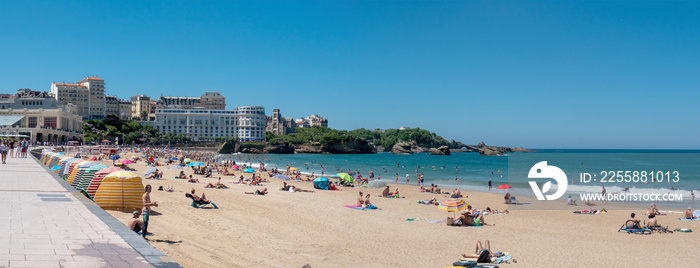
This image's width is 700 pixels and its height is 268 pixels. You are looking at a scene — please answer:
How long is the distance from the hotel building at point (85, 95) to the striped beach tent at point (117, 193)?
14351 centimetres

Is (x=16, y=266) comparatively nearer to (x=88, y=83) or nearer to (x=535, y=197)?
(x=535, y=197)

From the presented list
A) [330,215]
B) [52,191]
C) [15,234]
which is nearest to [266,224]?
[330,215]

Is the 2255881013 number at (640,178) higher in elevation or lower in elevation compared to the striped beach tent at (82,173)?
lower

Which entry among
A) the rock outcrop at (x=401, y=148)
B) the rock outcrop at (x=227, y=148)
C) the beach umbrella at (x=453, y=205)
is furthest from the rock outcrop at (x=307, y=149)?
the beach umbrella at (x=453, y=205)

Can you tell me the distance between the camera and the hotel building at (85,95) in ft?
454

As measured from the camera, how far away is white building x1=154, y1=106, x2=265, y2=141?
149125 millimetres

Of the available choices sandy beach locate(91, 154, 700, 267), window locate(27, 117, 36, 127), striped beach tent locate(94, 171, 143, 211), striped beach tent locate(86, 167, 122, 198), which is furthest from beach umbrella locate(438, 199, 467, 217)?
window locate(27, 117, 36, 127)

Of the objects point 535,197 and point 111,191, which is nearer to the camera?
point 111,191

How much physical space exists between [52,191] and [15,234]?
6.14m

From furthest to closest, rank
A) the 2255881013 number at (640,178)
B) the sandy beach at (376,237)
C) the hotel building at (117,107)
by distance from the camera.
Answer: the hotel building at (117,107)
the 2255881013 number at (640,178)
the sandy beach at (376,237)

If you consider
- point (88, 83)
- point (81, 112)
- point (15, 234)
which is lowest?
point (15, 234)

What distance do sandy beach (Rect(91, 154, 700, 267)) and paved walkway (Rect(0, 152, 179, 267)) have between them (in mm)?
1196

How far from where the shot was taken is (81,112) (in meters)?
140

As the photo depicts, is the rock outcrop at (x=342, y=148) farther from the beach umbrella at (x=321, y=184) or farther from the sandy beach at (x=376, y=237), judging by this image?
the sandy beach at (x=376, y=237)
